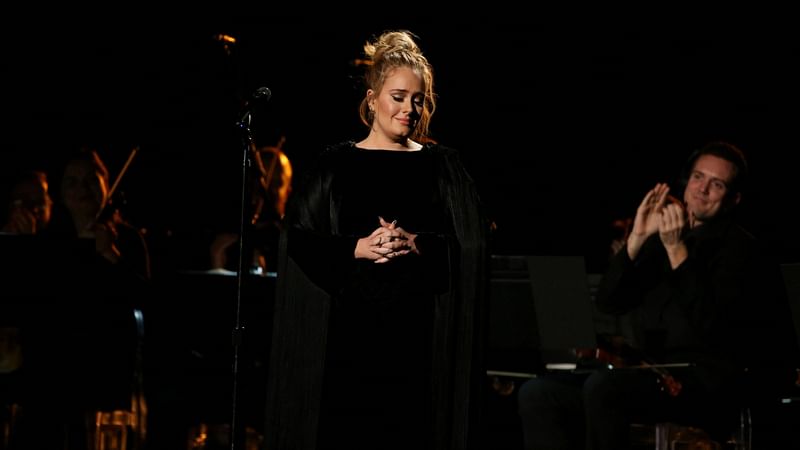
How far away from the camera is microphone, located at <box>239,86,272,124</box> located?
3.10 metres

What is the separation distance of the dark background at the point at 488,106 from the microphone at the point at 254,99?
6.66 ft

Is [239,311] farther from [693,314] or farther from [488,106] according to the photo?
[488,106]

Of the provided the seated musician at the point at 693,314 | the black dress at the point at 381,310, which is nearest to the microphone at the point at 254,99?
the black dress at the point at 381,310

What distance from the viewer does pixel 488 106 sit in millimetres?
6441

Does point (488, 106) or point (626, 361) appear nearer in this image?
point (626, 361)

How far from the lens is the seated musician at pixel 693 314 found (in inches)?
138

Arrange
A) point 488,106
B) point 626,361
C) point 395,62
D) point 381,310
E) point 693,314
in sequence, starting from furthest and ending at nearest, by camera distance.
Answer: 1. point 488,106
2. point 626,361
3. point 693,314
4. point 395,62
5. point 381,310

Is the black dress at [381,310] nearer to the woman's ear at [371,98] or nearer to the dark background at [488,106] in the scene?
the woman's ear at [371,98]

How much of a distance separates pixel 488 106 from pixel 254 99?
3457 mm

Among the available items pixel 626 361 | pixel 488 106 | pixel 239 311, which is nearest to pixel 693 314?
pixel 626 361

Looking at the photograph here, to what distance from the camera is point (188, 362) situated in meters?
5.20

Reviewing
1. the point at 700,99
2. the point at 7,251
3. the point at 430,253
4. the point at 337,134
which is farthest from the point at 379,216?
the point at 337,134

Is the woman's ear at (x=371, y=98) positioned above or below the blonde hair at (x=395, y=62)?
below

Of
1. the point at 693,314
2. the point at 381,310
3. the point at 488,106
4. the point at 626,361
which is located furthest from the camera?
the point at 488,106
